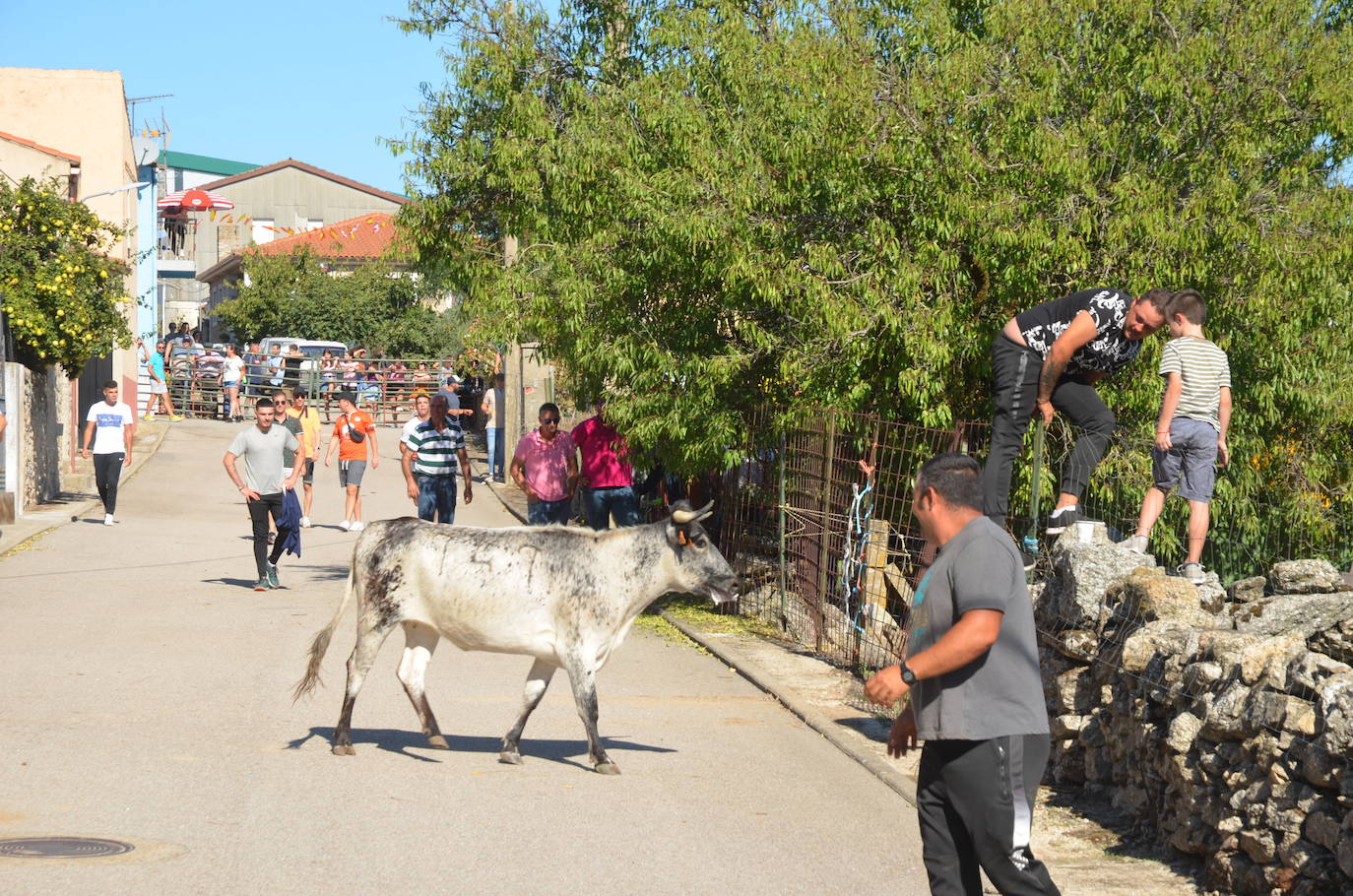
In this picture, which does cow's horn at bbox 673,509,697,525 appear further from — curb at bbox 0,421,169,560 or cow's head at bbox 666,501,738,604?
curb at bbox 0,421,169,560

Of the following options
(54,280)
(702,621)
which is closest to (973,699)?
(702,621)

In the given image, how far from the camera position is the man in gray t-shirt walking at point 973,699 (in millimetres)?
4840

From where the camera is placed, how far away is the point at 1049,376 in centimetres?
920

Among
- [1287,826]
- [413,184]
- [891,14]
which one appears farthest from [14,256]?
[1287,826]

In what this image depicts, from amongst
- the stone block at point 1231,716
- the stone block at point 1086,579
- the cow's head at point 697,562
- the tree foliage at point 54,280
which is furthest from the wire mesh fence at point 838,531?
the tree foliage at point 54,280

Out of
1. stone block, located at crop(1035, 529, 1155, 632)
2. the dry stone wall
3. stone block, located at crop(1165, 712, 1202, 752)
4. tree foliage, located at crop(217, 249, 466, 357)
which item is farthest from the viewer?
tree foliage, located at crop(217, 249, 466, 357)

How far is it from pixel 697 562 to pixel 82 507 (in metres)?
18.7

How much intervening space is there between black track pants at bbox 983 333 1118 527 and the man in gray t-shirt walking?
408 cm

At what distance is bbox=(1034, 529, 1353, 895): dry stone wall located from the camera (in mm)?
6031

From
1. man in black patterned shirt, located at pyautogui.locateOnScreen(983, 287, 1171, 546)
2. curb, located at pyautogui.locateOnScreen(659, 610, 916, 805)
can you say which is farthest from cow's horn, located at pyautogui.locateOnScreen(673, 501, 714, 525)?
curb, located at pyautogui.locateOnScreen(659, 610, 916, 805)

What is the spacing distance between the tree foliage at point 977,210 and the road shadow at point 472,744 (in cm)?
447

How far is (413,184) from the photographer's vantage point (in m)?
21.2

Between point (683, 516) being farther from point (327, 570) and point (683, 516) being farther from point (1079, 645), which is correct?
point (327, 570)

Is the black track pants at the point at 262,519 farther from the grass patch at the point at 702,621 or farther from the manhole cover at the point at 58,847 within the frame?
the manhole cover at the point at 58,847
